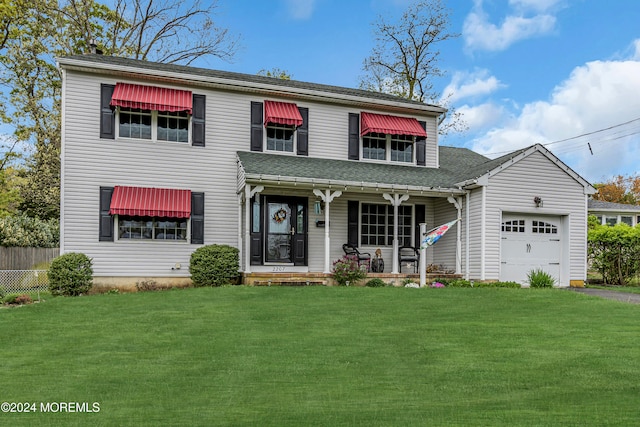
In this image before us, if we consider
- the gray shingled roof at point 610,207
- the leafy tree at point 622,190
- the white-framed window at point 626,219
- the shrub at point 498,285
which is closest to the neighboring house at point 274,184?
the shrub at point 498,285

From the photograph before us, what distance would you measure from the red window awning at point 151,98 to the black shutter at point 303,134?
3400 mm

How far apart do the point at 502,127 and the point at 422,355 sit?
25.3 m

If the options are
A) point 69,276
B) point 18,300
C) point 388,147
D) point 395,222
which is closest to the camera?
point 18,300

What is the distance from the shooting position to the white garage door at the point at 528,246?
598 inches

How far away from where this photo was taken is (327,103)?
1585cm

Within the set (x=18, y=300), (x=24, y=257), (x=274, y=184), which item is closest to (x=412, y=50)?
(x=274, y=184)

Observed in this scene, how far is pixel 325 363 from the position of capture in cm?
614

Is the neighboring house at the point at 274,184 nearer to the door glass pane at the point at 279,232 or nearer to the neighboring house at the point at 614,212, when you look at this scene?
the door glass pane at the point at 279,232

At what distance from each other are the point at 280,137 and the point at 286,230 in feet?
9.59

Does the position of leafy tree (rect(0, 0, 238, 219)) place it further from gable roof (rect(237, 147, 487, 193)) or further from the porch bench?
the porch bench

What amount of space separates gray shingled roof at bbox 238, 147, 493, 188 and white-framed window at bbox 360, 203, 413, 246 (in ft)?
3.99

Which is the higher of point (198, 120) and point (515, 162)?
point (198, 120)

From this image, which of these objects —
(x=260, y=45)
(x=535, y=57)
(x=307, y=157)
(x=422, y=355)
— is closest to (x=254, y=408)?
(x=422, y=355)

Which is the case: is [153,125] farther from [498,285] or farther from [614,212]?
[614,212]
